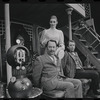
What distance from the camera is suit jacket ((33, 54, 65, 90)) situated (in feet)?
10.3

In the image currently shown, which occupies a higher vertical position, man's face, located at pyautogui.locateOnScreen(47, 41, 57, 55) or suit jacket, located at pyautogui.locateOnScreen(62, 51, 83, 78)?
man's face, located at pyautogui.locateOnScreen(47, 41, 57, 55)

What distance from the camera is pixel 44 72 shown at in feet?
10.5

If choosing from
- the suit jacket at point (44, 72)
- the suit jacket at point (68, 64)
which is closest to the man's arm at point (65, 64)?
the suit jacket at point (68, 64)

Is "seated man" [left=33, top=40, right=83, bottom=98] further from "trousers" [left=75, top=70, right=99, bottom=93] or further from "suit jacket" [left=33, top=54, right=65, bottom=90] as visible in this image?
"trousers" [left=75, top=70, right=99, bottom=93]

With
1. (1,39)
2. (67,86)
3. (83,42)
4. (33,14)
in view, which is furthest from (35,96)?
(83,42)

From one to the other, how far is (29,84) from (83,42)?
444 cm

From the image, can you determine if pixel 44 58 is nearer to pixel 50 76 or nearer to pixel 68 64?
pixel 50 76

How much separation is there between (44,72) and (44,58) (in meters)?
0.23

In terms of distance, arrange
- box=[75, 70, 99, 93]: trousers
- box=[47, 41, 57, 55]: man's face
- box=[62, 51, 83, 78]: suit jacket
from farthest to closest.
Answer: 1. box=[75, 70, 99, 93]: trousers
2. box=[62, 51, 83, 78]: suit jacket
3. box=[47, 41, 57, 55]: man's face

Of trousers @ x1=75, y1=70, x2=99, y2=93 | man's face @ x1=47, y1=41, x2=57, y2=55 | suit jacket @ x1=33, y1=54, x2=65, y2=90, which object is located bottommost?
trousers @ x1=75, y1=70, x2=99, y2=93

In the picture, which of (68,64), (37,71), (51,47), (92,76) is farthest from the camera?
(92,76)

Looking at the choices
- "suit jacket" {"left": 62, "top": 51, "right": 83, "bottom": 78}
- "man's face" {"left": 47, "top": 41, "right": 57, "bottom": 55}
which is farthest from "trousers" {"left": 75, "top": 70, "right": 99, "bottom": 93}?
"man's face" {"left": 47, "top": 41, "right": 57, "bottom": 55}

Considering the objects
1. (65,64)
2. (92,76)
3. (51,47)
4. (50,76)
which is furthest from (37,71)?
(92,76)

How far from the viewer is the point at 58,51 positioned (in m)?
3.64
